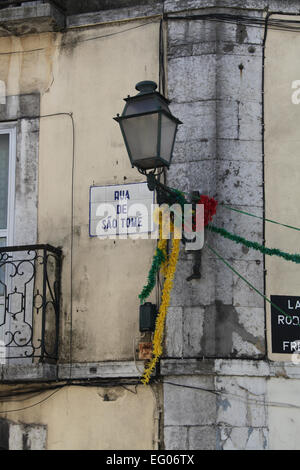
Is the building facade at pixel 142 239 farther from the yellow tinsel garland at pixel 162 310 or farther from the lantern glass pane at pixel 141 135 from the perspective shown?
the lantern glass pane at pixel 141 135

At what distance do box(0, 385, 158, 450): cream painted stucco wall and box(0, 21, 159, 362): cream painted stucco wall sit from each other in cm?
34

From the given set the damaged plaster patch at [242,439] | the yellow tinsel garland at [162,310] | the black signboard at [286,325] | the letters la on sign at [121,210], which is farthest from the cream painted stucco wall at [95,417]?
the letters la on sign at [121,210]

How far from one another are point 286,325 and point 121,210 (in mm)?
1774

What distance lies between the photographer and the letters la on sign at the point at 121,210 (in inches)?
343

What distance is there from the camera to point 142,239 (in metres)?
8.67

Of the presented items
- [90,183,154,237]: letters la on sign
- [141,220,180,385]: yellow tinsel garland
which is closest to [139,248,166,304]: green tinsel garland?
[141,220,180,385]: yellow tinsel garland

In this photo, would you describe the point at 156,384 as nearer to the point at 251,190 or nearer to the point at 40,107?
the point at 251,190

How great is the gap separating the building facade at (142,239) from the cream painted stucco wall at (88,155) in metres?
0.01

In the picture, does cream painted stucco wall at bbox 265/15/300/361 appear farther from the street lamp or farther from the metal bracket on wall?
the street lamp

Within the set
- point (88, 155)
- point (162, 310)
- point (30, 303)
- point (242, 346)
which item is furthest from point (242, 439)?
point (88, 155)

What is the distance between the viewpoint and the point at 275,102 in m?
8.77

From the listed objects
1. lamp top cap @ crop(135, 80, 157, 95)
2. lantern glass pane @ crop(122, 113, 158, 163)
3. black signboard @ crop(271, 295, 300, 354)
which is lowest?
black signboard @ crop(271, 295, 300, 354)

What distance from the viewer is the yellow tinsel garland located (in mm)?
8148

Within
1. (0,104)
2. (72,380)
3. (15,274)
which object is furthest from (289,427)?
(0,104)
